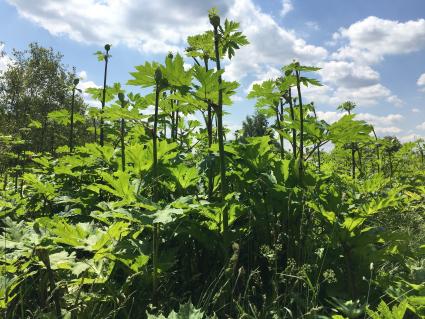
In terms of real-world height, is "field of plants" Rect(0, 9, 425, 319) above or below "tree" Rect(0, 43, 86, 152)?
below

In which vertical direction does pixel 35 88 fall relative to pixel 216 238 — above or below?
above

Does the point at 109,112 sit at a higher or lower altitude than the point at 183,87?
lower

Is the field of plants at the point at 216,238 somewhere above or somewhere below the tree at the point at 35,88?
below

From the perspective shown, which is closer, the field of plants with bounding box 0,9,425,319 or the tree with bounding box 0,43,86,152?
the field of plants with bounding box 0,9,425,319

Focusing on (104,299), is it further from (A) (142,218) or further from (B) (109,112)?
(B) (109,112)

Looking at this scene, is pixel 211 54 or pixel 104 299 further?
pixel 211 54

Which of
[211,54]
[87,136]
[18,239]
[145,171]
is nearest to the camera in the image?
[18,239]

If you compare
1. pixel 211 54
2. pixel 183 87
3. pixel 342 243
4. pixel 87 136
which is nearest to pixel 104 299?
pixel 183 87

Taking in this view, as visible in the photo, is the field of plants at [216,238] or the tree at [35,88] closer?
the field of plants at [216,238]

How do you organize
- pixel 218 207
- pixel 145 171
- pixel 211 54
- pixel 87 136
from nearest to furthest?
pixel 218 207
pixel 145 171
pixel 211 54
pixel 87 136

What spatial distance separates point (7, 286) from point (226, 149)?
5.94 ft

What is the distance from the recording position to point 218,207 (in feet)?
7.80

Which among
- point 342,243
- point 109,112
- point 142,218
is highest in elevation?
point 109,112

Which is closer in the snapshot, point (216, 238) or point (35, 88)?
point (216, 238)
